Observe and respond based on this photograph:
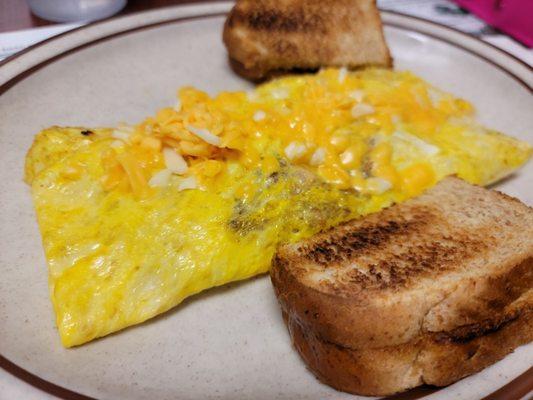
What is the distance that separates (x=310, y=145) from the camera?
8.41 ft

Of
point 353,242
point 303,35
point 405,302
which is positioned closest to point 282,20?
point 303,35

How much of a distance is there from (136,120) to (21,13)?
→ 1.89 m

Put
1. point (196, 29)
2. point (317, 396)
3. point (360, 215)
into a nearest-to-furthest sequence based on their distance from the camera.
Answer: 1. point (317, 396)
2. point (360, 215)
3. point (196, 29)

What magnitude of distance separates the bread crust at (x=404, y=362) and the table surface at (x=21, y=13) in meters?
3.46

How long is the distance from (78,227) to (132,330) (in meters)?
0.47

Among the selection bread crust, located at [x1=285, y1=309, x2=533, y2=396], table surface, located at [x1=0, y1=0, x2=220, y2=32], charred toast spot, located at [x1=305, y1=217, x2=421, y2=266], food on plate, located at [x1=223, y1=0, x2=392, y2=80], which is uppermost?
food on plate, located at [x1=223, y1=0, x2=392, y2=80]

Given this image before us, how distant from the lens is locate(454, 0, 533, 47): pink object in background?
13.5 feet

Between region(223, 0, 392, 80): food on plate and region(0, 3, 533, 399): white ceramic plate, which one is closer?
region(0, 3, 533, 399): white ceramic plate

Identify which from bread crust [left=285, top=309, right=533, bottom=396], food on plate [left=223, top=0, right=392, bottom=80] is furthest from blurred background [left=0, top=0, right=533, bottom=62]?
bread crust [left=285, top=309, right=533, bottom=396]

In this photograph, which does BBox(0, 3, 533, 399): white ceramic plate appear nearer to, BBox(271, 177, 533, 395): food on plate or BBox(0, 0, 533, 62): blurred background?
BBox(271, 177, 533, 395): food on plate

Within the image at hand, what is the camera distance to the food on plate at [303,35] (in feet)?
10.9

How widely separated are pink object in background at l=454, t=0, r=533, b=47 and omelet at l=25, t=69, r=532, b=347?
1663 millimetres

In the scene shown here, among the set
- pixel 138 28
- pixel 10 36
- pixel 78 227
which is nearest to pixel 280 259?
pixel 78 227

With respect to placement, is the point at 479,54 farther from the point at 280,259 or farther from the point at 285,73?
the point at 280,259
